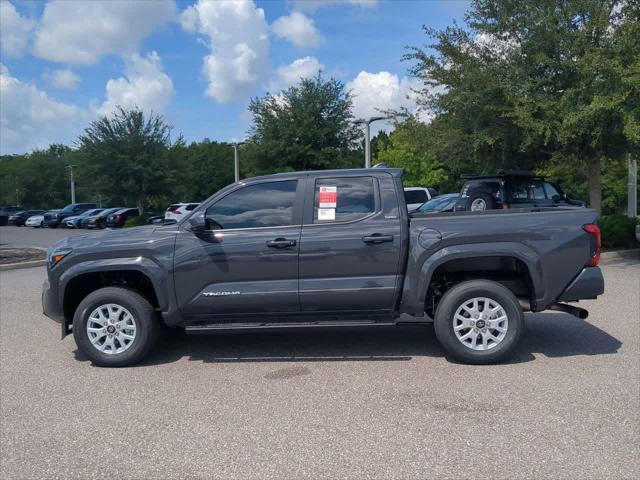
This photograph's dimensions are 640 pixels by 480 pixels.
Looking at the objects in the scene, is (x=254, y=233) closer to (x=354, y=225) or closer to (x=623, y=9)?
(x=354, y=225)

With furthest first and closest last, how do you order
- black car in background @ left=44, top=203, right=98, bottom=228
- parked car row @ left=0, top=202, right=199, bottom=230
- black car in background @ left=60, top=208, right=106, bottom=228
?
1. black car in background @ left=44, top=203, right=98, bottom=228
2. black car in background @ left=60, top=208, right=106, bottom=228
3. parked car row @ left=0, top=202, right=199, bottom=230

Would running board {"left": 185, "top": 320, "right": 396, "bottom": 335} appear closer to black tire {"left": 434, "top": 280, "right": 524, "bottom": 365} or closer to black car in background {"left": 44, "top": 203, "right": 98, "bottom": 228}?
black tire {"left": 434, "top": 280, "right": 524, "bottom": 365}

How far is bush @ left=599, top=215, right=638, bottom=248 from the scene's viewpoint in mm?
14508

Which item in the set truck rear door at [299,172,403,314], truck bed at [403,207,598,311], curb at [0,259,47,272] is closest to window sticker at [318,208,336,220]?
truck rear door at [299,172,403,314]

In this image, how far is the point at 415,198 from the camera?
20.5 m

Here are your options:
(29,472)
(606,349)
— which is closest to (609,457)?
(606,349)

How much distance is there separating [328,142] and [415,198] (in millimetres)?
9883

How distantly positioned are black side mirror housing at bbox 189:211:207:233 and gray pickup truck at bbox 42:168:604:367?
0.01 m

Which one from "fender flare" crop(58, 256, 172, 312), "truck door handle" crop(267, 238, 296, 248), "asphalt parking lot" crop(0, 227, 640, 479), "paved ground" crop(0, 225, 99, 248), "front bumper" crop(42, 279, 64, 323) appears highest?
"truck door handle" crop(267, 238, 296, 248)

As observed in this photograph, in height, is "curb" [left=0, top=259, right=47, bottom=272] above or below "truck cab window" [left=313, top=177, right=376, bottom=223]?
below

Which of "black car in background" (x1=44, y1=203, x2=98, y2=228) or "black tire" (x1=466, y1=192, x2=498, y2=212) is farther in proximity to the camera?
"black car in background" (x1=44, y1=203, x2=98, y2=228)

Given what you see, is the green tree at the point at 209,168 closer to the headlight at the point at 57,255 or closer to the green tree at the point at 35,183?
the green tree at the point at 35,183

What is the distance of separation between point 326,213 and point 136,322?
218cm

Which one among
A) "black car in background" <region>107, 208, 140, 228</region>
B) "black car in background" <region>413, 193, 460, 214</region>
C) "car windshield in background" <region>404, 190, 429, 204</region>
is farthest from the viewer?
"black car in background" <region>107, 208, 140, 228</region>
